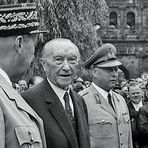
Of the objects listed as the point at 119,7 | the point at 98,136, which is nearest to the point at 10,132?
the point at 98,136

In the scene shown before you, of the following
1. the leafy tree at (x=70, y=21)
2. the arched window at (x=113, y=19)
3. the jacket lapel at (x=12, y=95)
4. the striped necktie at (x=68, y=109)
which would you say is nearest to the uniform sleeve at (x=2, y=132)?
the jacket lapel at (x=12, y=95)

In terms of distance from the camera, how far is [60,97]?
406 cm

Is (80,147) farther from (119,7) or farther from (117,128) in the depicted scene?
(119,7)

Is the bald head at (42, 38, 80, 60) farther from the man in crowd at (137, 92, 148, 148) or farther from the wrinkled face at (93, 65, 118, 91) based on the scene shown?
the man in crowd at (137, 92, 148, 148)

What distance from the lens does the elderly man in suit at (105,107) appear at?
4941mm

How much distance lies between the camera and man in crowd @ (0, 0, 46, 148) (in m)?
2.69

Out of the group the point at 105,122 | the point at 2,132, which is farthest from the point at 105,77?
the point at 2,132

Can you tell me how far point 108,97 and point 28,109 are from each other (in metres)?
2.48

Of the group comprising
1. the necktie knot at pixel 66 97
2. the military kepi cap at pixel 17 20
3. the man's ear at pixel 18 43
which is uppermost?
the military kepi cap at pixel 17 20

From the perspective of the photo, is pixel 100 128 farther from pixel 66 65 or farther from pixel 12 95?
pixel 12 95

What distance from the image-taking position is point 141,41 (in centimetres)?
3928

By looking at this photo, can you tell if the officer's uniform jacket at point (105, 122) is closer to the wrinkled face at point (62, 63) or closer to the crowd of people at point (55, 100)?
the crowd of people at point (55, 100)

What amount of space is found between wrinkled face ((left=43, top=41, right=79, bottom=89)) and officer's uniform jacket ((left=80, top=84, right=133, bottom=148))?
1.01 metres

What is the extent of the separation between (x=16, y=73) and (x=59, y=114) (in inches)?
42.0
